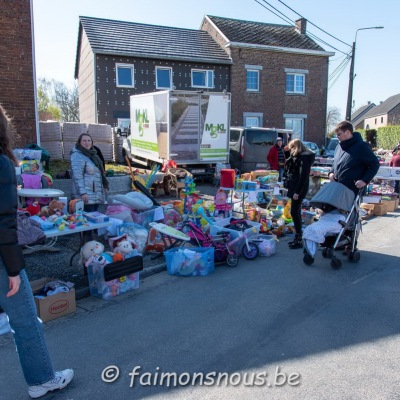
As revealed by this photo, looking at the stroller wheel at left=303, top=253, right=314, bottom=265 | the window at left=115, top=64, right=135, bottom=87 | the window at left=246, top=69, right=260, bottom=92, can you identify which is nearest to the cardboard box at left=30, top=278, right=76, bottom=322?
the stroller wheel at left=303, top=253, right=314, bottom=265

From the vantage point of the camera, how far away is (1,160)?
268 centimetres

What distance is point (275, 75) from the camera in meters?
27.9

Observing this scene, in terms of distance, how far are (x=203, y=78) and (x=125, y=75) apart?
5.17 meters

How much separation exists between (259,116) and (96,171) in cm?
2228

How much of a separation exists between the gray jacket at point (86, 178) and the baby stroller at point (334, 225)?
11.2ft

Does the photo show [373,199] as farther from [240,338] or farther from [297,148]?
[240,338]

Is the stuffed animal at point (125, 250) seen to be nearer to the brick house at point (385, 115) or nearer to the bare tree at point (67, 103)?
the bare tree at point (67, 103)

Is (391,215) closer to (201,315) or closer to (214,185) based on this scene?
(214,185)

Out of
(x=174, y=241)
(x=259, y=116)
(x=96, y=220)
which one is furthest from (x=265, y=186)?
(x=259, y=116)

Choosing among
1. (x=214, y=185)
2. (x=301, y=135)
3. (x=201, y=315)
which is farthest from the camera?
(x=301, y=135)

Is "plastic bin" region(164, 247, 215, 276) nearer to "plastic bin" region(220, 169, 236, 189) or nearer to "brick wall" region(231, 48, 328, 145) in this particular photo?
"plastic bin" region(220, 169, 236, 189)

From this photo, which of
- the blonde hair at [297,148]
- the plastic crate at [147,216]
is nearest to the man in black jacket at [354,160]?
the blonde hair at [297,148]

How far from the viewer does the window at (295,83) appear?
28.6 m

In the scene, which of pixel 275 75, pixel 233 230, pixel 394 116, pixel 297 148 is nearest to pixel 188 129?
pixel 297 148
